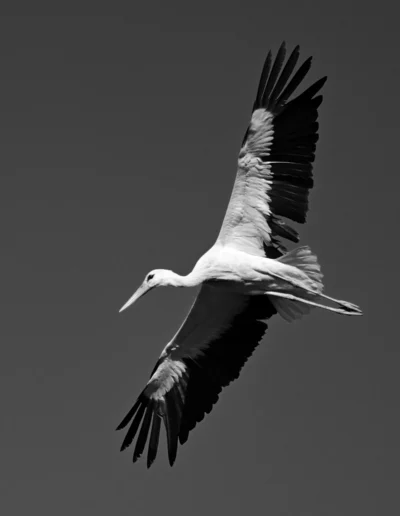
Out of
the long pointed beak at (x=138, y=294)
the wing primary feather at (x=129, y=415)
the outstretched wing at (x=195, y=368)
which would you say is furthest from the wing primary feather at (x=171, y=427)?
the long pointed beak at (x=138, y=294)

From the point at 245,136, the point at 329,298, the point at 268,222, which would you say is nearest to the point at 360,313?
the point at 329,298

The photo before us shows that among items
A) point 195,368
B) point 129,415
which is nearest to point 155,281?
point 195,368

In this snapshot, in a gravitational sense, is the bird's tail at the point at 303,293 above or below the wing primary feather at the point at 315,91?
below

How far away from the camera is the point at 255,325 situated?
14.7m

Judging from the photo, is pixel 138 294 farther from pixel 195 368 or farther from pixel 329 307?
pixel 329 307

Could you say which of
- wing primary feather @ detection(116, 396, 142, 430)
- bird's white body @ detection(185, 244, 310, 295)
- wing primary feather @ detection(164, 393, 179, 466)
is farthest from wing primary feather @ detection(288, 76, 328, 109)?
wing primary feather @ detection(116, 396, 142, 430)

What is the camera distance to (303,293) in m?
13.9

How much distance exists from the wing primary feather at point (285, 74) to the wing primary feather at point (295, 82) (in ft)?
0.18

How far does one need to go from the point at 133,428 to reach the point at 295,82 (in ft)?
14.7

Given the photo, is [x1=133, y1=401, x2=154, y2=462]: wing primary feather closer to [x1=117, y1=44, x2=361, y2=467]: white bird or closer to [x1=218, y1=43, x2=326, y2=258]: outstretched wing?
[x1=117, y1=44, x2=361, y2=467]: white bird

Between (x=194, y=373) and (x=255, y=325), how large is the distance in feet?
3.07

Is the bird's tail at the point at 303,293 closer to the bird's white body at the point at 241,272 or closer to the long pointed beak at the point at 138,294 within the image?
the bird's white body at the point at 241,272

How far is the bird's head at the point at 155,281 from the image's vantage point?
548 inches

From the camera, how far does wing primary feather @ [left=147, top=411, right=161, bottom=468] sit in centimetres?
1461
